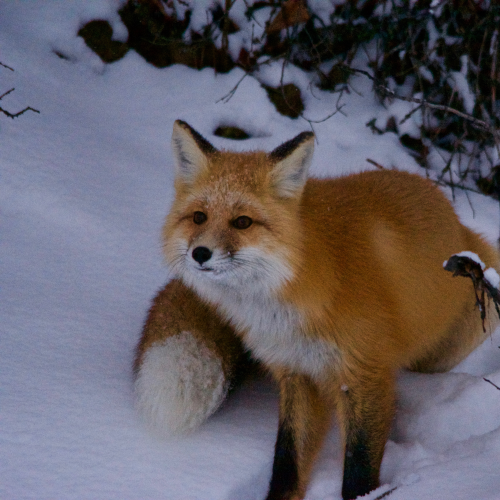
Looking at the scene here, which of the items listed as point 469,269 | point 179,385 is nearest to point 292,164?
point 469,269

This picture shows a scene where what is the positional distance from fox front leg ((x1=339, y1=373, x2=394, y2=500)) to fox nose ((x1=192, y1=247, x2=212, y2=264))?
0.68 meters

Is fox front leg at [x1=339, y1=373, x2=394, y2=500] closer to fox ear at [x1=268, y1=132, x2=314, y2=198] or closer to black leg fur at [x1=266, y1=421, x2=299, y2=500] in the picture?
black leg fur at [x1=266, y1=421, x2=299, y2=500]

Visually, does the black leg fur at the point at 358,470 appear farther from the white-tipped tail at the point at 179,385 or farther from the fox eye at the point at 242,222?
the fox eye at the point at 242,222

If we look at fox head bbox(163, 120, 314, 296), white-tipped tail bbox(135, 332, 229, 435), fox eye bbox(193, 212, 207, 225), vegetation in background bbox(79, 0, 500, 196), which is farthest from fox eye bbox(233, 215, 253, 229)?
vegetation in background bbox(79, 0, 500, 196)

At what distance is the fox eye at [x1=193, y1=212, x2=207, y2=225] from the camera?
1.69m

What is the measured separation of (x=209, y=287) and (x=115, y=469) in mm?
639

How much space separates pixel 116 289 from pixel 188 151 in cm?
96

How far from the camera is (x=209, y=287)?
5.70 feet

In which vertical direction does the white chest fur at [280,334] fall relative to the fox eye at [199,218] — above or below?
below

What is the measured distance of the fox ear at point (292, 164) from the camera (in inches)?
66.9

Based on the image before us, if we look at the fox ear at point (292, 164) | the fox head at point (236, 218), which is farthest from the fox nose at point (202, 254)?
the fox ear at point (292, 164)

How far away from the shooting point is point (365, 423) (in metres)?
1.74

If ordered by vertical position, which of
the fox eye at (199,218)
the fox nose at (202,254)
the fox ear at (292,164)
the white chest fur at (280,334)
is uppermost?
the fox ear at (292,164)

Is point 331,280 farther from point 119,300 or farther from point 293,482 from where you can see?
point 119,300
